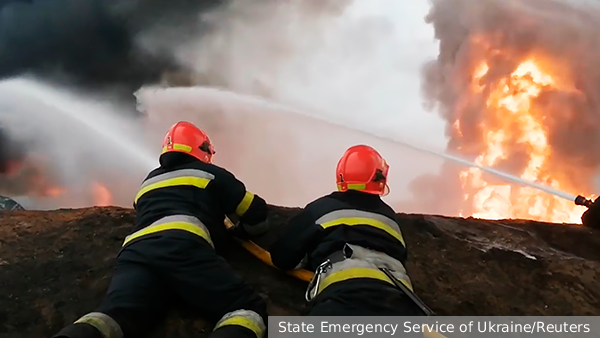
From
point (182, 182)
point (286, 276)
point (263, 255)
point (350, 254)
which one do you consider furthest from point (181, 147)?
point (350, 254)

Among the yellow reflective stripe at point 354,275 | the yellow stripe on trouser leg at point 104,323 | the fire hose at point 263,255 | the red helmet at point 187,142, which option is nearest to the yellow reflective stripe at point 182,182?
the red helmet at point 187,142

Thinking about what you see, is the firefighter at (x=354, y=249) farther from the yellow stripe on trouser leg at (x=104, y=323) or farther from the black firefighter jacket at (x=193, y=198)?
the yellow stripe on trouser leg at (x=104, y=323)

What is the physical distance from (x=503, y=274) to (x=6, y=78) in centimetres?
1173

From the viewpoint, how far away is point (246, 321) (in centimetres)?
312

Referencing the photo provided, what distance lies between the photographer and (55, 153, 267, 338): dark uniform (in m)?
3.16

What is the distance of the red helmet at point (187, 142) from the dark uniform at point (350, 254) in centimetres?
110

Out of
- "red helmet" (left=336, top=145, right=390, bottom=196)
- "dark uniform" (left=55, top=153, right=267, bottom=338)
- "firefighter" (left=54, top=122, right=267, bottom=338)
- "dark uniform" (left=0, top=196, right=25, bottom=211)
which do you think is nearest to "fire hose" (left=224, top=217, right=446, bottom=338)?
"firefighter" (left=54, top=122, right=267, bottom=338)

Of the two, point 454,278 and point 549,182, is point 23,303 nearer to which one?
point 454,278

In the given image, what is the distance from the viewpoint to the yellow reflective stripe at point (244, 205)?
409 centimetres

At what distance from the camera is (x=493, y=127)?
576 inches

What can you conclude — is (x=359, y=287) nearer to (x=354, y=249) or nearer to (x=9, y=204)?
(x=354, y=249)

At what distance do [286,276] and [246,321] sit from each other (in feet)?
3.74

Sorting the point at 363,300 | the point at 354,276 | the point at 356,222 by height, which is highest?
the point at 356,222

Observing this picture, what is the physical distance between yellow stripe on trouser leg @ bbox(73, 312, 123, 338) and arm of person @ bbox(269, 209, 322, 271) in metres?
1.34
